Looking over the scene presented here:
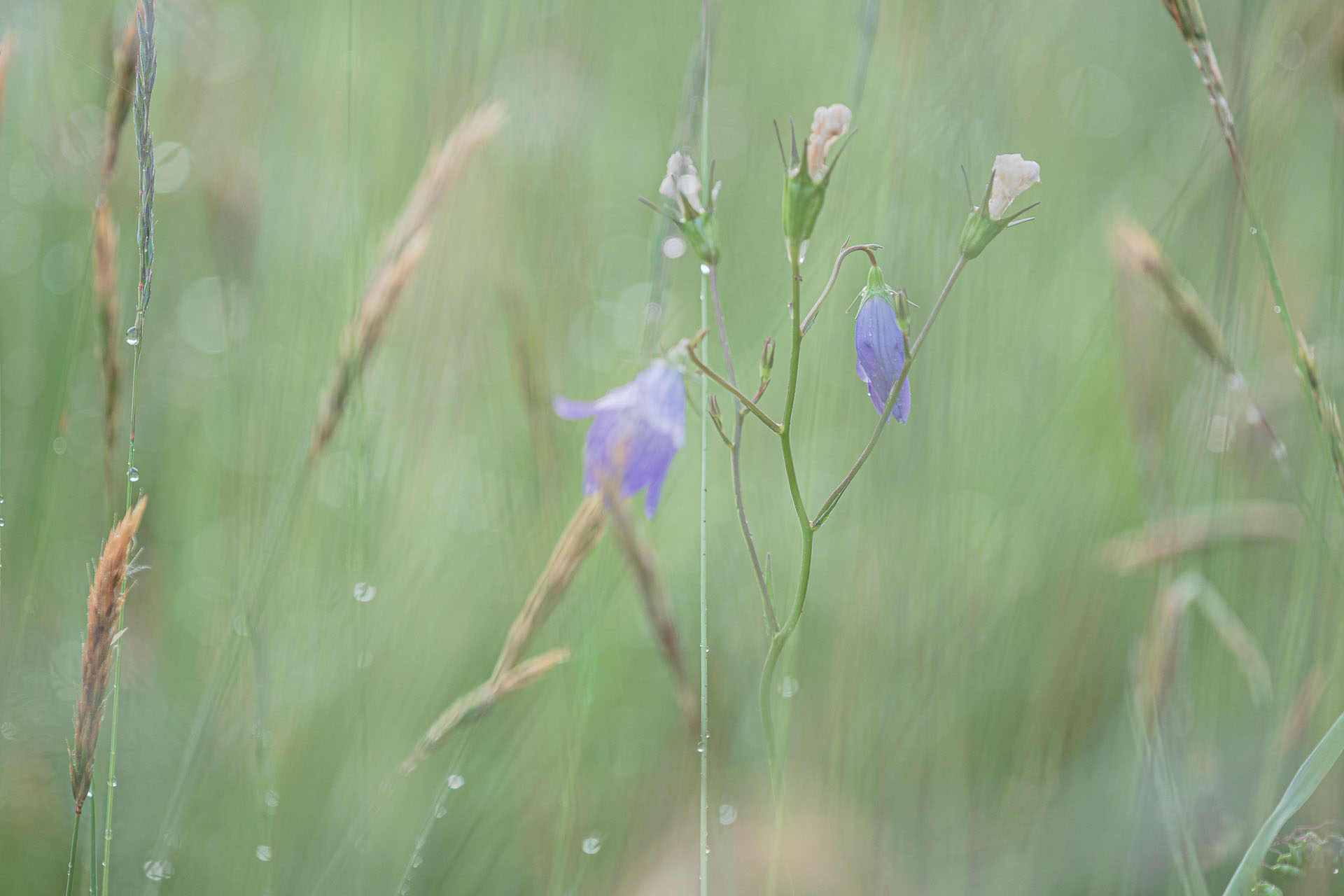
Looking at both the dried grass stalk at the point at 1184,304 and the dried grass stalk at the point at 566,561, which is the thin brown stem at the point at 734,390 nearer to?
the dried grass stalk at the point at 566,561

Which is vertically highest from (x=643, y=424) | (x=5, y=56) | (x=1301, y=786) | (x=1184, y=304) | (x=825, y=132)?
(x=5, y=56)

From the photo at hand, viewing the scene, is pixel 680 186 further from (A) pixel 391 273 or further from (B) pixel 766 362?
(A) pixel 391 273

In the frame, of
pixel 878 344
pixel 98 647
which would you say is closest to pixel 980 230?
pixel 878 344

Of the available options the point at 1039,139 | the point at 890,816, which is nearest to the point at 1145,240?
the point at 890,816

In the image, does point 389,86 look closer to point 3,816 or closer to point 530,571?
point 530,571

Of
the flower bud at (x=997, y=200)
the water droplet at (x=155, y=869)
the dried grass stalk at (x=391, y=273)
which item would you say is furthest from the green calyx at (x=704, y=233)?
the water droplet at (x=155, y=869)

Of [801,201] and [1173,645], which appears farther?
[1173,645]
